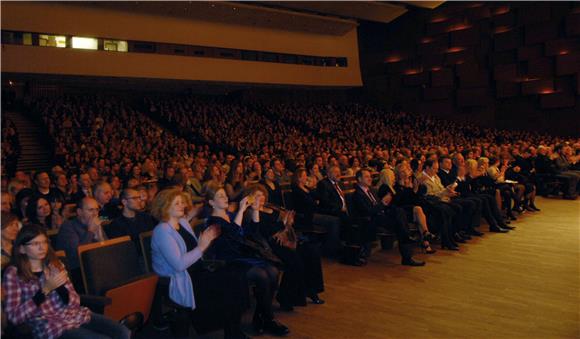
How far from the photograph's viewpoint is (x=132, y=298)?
3219 millimetres

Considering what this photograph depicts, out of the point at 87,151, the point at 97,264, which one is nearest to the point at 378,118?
the point at 87,151

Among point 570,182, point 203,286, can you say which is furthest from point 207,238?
point 570,182

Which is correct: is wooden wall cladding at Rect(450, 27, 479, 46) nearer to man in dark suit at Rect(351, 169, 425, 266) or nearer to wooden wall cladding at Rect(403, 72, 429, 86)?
wooden wall cladding at Rect(403, 72, 429, 86)

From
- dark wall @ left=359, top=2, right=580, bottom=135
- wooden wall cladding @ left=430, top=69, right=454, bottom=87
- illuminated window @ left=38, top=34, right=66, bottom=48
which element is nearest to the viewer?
illuminated window @ left=38, top=34, right=66, bottom=48

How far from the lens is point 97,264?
10.8 ft

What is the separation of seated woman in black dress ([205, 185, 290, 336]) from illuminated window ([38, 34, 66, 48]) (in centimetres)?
1669

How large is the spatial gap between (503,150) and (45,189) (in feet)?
29.1

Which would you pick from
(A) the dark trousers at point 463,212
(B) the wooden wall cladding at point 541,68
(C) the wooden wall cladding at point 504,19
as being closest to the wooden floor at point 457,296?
(A) the dark trousers at point 463,212

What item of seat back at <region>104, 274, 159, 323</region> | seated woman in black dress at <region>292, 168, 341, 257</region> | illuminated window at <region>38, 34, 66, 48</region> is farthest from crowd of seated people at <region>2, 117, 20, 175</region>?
seat back at <region>104, 274, 159, 323</region>

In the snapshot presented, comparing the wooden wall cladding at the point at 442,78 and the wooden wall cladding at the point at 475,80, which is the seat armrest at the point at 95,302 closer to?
the wooden wall cladding at the point at 475,80

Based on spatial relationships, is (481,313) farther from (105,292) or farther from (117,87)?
(117,87)

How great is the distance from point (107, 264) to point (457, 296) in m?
2.91

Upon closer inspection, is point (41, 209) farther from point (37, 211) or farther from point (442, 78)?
point (442, 78)

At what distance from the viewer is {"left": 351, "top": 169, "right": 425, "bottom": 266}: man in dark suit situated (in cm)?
570
